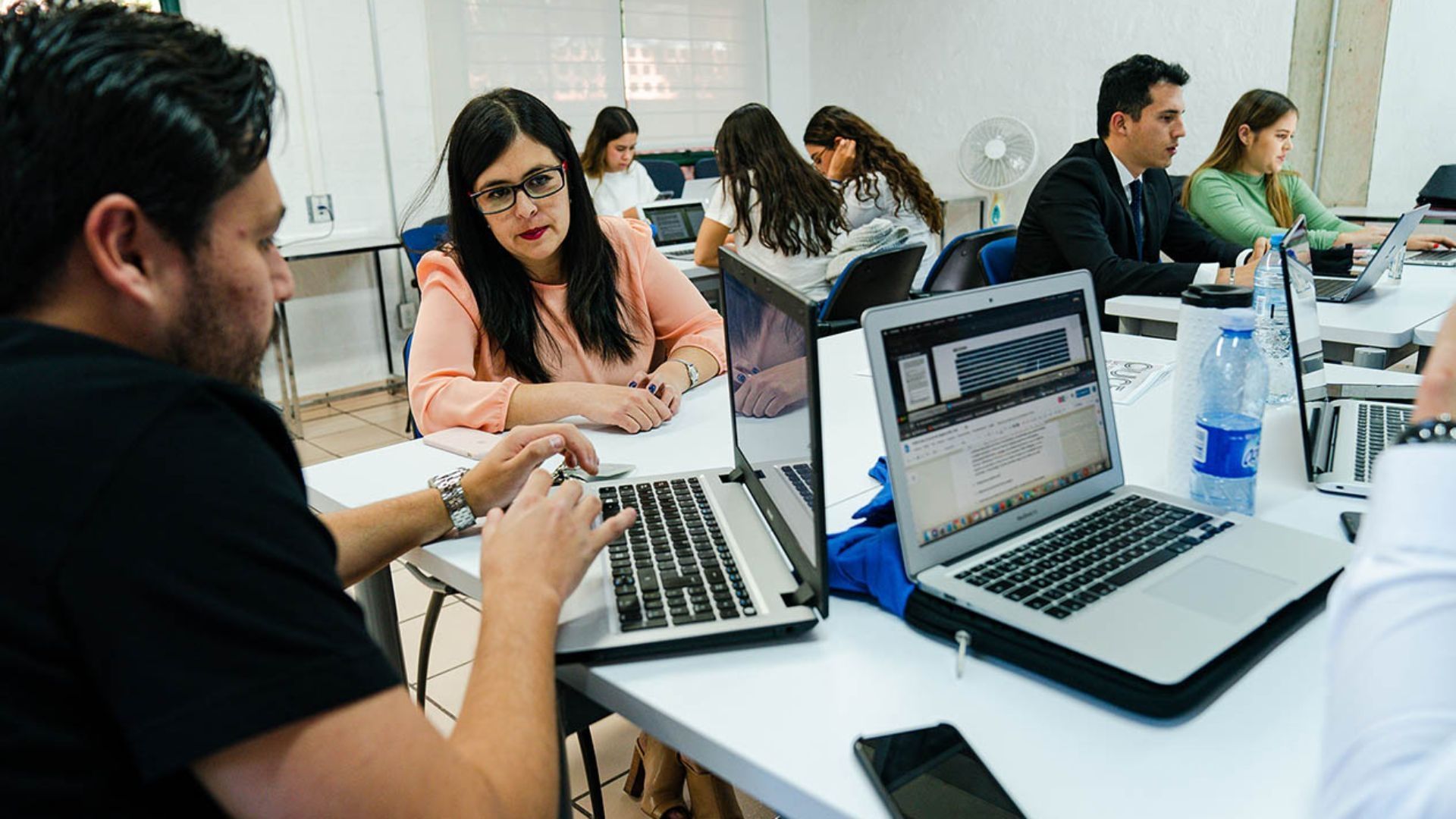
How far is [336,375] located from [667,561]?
4.35m

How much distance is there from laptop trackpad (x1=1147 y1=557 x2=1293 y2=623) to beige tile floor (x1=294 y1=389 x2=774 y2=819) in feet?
1.82

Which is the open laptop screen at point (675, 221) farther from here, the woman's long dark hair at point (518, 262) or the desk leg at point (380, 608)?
the desk leg at point (380, 608)

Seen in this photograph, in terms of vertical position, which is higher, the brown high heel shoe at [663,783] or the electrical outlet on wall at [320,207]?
the electrical outlet on wall at [320,207]

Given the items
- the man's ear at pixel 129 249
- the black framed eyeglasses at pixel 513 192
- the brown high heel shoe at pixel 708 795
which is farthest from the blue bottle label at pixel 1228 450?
the black framed eyeglasses at pixel 513 192

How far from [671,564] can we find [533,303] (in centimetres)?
101

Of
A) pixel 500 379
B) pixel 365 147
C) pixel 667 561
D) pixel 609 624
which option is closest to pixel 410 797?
pixel 609 624

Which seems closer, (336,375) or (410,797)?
(410,797)

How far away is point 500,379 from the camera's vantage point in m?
1.94

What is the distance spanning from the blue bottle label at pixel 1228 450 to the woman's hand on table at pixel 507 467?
0.80 meters

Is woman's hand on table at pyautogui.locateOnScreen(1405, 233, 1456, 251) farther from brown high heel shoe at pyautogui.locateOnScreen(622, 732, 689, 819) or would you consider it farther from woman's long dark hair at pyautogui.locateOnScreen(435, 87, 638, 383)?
brown high heel shoe at pyautogui.locateOnScreen(622, 732, 689, 819)

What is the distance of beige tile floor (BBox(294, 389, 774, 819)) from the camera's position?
1852 mm

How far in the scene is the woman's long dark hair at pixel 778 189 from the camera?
353cm

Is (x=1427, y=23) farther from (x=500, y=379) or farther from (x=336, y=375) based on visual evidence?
(x=336, y=375)

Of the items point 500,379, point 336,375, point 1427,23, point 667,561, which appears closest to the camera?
point 667,561
